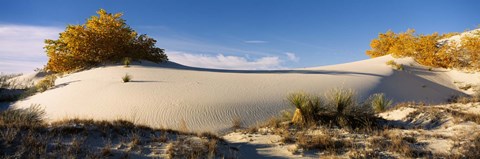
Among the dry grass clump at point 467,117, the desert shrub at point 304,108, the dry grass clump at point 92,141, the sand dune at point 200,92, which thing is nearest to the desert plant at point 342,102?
the desert shrub at point 304,108

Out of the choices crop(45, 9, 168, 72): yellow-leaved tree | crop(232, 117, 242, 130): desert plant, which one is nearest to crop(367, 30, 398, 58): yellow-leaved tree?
crop(45, 9, 168, 72): yellow-leaved tree

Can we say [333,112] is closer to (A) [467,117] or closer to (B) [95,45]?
(A) [467,117]

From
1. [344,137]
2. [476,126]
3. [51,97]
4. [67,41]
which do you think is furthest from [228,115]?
[67,41]

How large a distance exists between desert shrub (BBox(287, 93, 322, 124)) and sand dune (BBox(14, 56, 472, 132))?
2.34m

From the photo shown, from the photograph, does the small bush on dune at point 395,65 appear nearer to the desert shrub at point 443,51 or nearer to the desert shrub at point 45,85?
the desert shrub at point 443,51

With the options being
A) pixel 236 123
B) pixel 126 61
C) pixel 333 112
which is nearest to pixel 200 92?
pixel 236 123

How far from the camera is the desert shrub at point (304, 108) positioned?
8148 millimetres

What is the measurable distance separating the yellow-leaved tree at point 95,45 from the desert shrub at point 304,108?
14934 millimetres

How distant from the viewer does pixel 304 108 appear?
27.1 feet

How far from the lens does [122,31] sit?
21828mm

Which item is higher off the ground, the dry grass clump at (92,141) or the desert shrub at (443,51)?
the desert shrub at (443,51)

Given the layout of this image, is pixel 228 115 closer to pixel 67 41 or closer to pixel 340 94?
pixel 340 94

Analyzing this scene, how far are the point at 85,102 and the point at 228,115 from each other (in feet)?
17.5

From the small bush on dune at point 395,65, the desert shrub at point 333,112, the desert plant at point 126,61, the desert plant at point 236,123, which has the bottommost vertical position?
the desert plant at point 236,123
